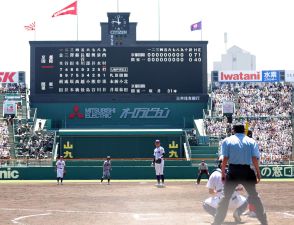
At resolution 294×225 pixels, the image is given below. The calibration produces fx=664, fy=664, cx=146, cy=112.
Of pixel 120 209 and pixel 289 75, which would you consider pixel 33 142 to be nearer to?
pixel 289 75

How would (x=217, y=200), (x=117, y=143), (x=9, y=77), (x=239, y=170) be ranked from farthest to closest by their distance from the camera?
(x=9, y=77), (x=117, y=143), (x=217, y=200), (x=239, y=170)

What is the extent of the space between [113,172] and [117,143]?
9.97 m

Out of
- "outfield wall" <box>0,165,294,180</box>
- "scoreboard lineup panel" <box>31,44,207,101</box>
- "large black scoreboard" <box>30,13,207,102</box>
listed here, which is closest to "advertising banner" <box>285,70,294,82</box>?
"large black scoreboard" <box>30,13,207,102</box>

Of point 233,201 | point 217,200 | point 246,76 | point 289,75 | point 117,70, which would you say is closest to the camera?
point 217,200

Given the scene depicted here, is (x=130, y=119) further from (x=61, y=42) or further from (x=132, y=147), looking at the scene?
(x=61, y=42)

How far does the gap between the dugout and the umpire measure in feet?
130

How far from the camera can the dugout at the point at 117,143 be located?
51438 mm

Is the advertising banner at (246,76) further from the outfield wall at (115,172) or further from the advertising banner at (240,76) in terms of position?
the outfield wall at (115,172)

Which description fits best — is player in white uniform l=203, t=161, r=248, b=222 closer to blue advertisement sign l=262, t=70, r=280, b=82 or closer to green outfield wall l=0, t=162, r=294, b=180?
green outfield wall l=0, t=162, r=294, b=180

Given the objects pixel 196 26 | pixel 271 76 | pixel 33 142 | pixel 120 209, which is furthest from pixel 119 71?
pixel 120 209

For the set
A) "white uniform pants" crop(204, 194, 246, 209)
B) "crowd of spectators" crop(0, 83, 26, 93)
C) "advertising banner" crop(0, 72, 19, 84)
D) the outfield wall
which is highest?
"advertising banner" crop(0, 72, 19, 84)

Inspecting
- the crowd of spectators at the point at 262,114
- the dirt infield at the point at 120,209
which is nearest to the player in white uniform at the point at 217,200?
the dirt infield at the point at 120,209

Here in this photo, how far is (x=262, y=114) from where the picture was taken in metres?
55.3

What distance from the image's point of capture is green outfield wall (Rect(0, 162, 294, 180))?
138ft
